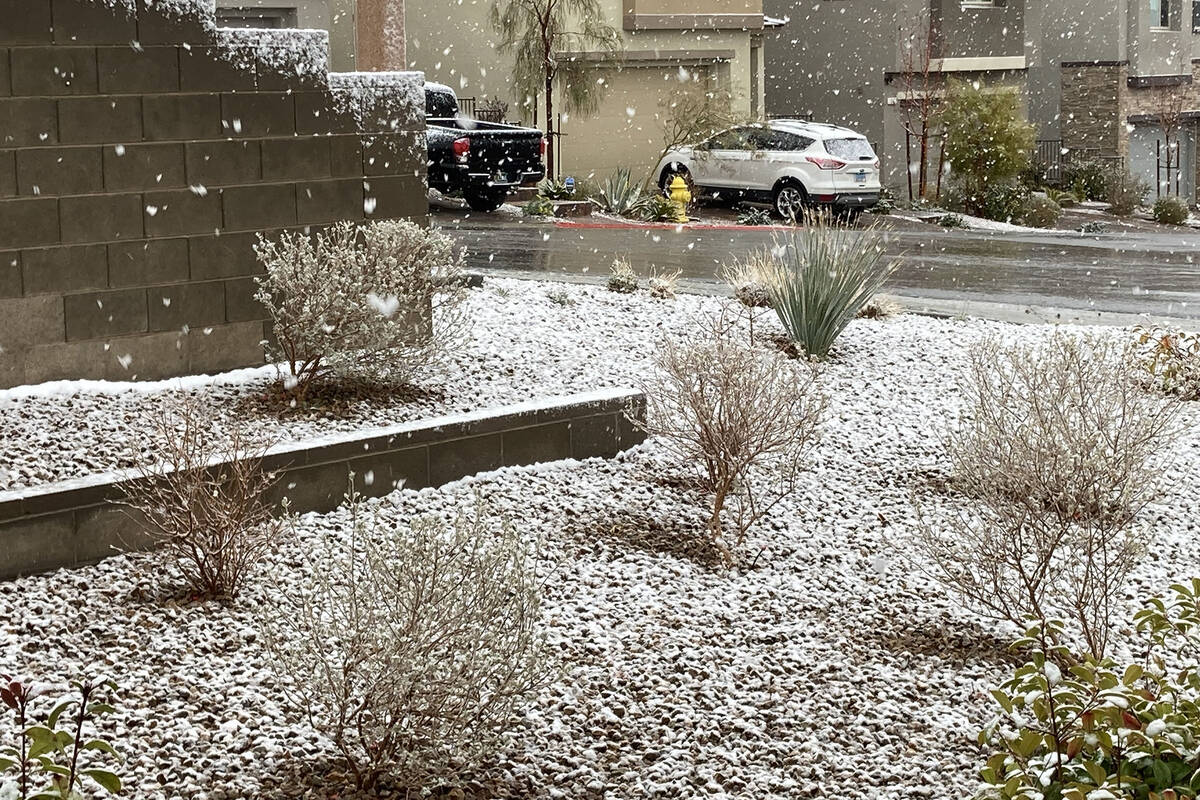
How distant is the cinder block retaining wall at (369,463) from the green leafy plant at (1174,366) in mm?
3754

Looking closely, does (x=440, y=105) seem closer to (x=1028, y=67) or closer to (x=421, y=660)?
(x=1028, y=67)

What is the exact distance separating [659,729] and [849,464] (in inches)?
134

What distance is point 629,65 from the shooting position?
32.5m

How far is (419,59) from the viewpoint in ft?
101

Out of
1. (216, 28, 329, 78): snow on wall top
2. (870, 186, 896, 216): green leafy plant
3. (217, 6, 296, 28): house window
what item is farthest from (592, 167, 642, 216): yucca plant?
(216, 28, 329, 78): snow on wall top

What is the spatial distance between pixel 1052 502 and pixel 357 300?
3778 millimetres

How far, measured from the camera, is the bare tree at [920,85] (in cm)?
3353

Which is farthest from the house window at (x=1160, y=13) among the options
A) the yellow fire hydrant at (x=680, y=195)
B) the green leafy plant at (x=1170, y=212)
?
the yellow fire hydrant at (x=680, y=195)

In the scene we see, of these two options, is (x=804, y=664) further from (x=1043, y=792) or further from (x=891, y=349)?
(x=891, y=349)

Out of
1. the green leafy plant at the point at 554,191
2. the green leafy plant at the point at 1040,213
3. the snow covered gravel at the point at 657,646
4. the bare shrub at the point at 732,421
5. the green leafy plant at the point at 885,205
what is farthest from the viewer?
the green leafy plant at the point at 1040,213

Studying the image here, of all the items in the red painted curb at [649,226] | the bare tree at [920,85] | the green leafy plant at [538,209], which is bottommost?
the red painted curb at [649,226]

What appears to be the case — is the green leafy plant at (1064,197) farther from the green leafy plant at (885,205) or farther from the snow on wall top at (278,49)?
the snow on wall top at (278,49)

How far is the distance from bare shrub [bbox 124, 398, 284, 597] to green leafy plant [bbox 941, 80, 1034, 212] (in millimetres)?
27728

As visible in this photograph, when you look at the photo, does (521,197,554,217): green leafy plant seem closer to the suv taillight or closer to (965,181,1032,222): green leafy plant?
the suv taillight
